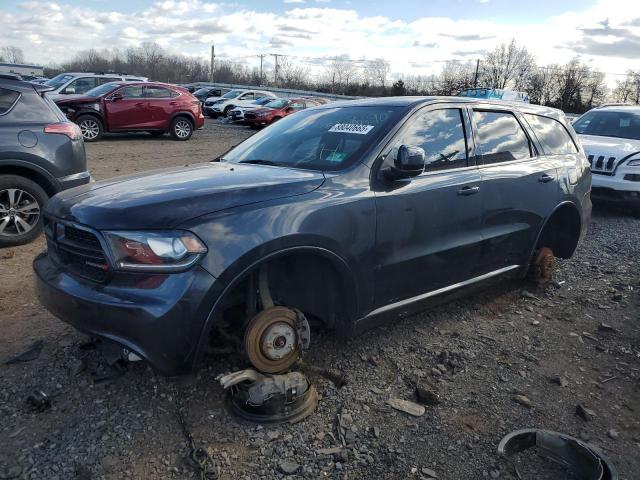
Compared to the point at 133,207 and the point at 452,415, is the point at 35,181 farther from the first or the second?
the point at 452,415

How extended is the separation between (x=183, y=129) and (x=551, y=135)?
46.1ft

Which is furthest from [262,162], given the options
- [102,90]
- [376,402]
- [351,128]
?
[102,90]

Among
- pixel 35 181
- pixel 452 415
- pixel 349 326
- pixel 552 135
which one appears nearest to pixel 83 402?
pixel 349 326

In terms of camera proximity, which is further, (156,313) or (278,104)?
(278,104)

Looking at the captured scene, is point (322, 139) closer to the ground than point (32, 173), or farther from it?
farther from it

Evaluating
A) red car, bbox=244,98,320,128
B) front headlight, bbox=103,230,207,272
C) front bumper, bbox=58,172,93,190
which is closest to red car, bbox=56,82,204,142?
red car, bbox=244,98,320,128

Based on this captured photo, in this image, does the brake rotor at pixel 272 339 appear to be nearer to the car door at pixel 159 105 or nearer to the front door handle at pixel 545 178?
the front door handle at pixel 545 178

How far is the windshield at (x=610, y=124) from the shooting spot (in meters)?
9.16

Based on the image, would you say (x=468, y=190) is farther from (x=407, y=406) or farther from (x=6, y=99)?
(x=6, y=99)

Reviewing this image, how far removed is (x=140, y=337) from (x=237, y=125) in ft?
78.7

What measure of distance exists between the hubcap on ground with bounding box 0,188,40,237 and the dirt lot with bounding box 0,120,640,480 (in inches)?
46.1

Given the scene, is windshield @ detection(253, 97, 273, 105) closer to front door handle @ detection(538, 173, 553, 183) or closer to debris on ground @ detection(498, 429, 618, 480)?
front door handle @ detection(538, 173, 553, 183)

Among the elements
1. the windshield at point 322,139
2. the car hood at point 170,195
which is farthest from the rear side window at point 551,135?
the car hood at point 170,195

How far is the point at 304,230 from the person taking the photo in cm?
284
